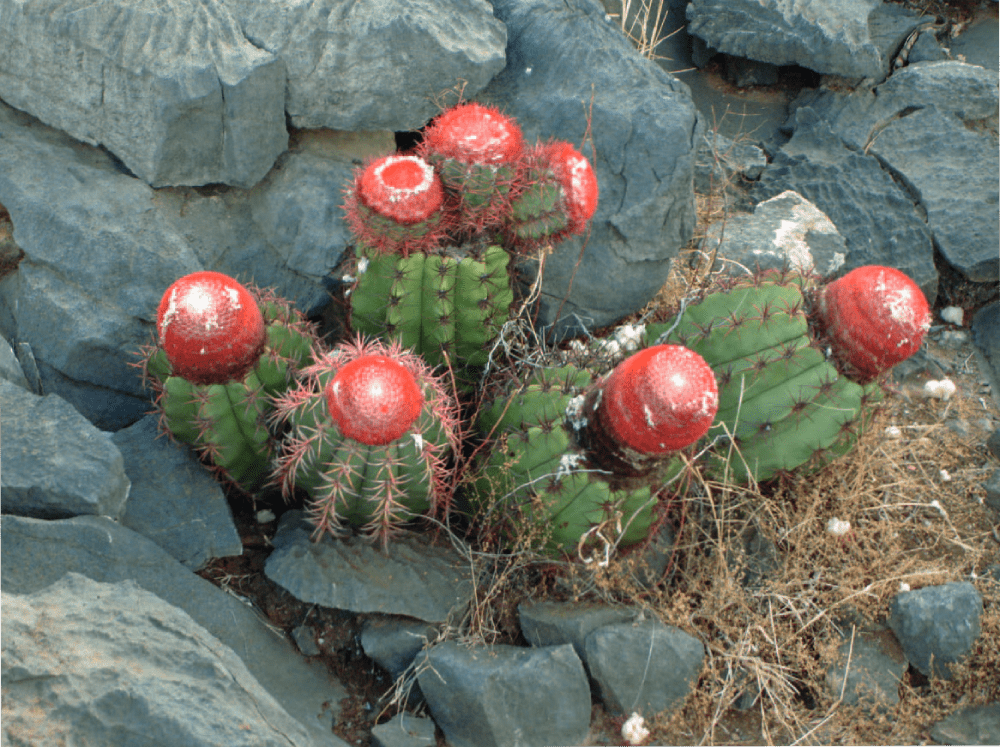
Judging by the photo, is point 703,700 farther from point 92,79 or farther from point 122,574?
point 92,79

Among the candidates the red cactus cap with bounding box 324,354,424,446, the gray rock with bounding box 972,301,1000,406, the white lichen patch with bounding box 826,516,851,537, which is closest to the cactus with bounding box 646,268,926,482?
the white lichen patch with bounding box 826,516,851,537

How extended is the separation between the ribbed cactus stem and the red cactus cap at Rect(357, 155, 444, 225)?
0.81m

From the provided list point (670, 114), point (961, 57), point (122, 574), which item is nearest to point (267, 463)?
point (122, 574)

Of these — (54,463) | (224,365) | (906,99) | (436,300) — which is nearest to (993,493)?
(436,300)

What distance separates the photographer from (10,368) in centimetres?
297

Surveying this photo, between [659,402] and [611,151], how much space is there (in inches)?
73.4

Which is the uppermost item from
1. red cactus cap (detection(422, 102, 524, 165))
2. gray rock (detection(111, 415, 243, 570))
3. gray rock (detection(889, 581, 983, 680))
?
red cactus cap (detection(422, 102, 524, 165))

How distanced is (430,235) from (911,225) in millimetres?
2788

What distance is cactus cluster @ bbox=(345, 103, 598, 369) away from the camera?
2.83 meters

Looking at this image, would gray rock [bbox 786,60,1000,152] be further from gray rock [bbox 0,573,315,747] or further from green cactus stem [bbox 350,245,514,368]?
gray rock [bbox 0,573,315,747]

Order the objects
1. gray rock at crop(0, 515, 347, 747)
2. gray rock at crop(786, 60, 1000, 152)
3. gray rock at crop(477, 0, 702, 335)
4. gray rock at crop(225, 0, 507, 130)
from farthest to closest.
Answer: gray rock at crop(786, 60, 1000, 152), gray rock at crop(477, 0, 702, 335), gray rock at crop(225, 0, 507, 130), gray rock at crop(0, 515, 347, 747)

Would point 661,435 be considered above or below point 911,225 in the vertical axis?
above

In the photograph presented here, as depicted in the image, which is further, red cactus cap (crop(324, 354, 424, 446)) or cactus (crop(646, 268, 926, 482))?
cactus (crop(646, 268, 926, 482))

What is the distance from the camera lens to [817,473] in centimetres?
343
